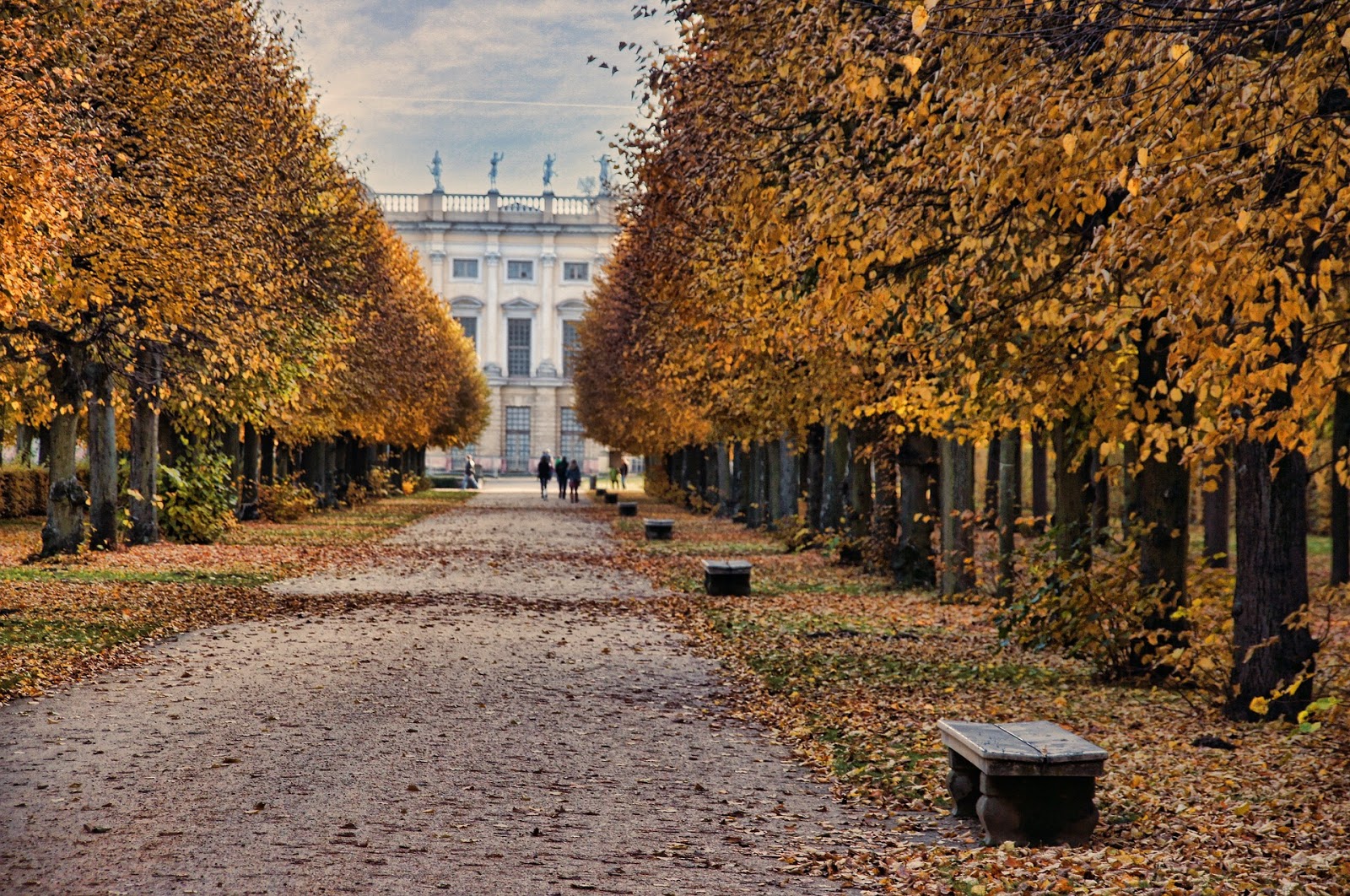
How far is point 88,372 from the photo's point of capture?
2111 cm

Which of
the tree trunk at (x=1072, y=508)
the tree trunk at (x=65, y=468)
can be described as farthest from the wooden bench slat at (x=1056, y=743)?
the tree trunk at (x=65, y=468)

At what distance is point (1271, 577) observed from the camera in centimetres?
948

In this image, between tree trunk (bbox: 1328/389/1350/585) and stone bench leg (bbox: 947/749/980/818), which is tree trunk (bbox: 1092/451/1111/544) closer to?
stone bench leg (bbox: 947/749/980/818)

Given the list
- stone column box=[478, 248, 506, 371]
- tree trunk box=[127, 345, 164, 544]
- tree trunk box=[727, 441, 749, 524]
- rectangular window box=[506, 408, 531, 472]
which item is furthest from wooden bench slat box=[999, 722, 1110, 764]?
stone column box=[478, 248, 506, 371]

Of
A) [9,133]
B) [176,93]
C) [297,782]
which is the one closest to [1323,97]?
[297,782]

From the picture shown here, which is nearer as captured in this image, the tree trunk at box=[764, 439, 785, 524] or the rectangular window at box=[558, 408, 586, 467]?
the tree trunk at box=[764, 439, 785, 524]

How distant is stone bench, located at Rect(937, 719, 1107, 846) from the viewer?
21.4 ft

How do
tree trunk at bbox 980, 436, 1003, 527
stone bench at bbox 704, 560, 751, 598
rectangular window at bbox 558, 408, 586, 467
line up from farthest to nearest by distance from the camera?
1. rectangular window at bbox 558, 408, 586, 467
2. stone bench at bbox 704, 560, 751, 598
3. tree trunk at bbox 980, 436, 1003, 527

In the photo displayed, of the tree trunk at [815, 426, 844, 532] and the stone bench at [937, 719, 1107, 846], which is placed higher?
the tree trunk at [815, 426, 844, 532]

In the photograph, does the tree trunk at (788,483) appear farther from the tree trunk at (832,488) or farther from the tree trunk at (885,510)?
the tree trunk at (885,510)

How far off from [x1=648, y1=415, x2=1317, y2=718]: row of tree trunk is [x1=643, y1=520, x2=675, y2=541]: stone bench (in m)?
2.52

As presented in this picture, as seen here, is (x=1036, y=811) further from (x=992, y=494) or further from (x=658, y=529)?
(x=658, y=529)

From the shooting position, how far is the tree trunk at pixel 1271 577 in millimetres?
9406

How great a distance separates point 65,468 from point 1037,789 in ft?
57.2
